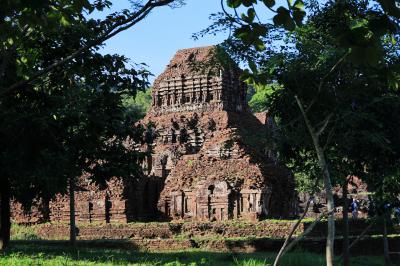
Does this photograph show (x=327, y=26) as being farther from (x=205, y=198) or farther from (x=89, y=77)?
(x=205, y=198)

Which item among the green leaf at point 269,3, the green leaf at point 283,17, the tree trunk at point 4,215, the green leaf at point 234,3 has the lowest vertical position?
the tree trunk at point 4,215

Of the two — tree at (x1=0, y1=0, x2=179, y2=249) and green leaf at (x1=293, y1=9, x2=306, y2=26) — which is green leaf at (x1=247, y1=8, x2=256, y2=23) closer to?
green leaf at (x1=293, y1=9, x2=306, y2=26)

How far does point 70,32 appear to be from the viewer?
9.20m

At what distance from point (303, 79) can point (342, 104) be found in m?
0.71

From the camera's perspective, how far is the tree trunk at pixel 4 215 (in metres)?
14.2

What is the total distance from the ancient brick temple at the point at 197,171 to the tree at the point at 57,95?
17.7 feet

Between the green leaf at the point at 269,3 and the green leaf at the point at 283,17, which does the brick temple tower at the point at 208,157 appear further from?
the green leaf at the point at 283,17

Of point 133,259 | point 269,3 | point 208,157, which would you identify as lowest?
point 133,259

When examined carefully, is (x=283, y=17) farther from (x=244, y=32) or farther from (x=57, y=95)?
(x=57, y=95)

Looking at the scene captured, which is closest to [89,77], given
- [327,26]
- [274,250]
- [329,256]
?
[329,256]

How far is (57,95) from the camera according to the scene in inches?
408

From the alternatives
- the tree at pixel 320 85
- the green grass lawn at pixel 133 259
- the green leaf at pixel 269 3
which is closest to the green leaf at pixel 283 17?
the green leaf at pixel 269 3

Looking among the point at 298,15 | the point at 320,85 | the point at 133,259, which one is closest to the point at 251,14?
the point at 298,15

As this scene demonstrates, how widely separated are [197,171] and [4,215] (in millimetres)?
11318
